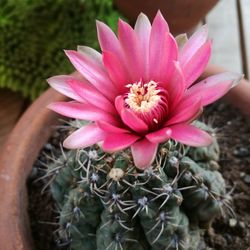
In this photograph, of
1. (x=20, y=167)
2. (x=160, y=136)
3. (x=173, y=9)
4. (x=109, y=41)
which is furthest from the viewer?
(x=173, y=9)

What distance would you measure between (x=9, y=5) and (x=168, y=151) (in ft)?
2.33

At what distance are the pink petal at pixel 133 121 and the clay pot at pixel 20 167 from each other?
0.31 meters

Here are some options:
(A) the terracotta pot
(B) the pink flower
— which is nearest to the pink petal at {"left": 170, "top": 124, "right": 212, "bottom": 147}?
(B) the pink flower

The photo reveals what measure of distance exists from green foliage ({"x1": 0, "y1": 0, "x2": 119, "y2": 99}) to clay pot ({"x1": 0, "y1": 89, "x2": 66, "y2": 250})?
0.28 m

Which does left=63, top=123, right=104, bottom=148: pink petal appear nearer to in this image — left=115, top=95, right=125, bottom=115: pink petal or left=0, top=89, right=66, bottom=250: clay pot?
left=115, top=95, right=125, bottom=115: pink petal

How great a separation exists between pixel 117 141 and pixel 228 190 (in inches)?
14.8

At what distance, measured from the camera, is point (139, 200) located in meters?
0.70

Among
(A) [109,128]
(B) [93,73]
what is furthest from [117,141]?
(B) [93,73]

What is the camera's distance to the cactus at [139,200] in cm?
70

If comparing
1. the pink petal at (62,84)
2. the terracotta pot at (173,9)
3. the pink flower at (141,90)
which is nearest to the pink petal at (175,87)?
the pink flower at (141,90)

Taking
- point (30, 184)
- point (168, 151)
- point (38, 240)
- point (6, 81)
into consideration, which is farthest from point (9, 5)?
point (168, 151)

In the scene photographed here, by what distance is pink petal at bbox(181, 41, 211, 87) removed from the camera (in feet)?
2.02

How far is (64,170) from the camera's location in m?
0.81

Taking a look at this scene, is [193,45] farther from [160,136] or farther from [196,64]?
[160,136]
